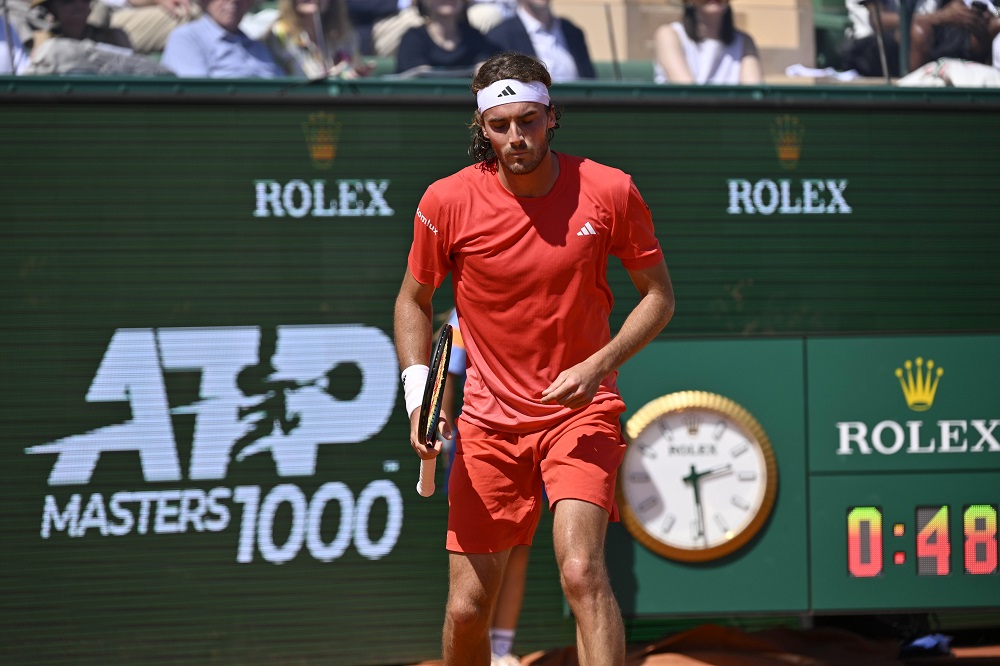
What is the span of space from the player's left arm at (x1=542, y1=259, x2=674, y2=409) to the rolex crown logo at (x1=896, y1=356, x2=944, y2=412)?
91.1 inches

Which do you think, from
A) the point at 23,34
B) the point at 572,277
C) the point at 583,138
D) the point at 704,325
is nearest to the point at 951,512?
the point at 704,325

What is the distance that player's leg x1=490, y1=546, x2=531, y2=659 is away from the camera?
5672mm

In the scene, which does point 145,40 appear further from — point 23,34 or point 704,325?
point 704,325

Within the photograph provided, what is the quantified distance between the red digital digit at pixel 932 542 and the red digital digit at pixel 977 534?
0.10 m

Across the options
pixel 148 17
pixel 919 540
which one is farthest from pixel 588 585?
pixel 148 17

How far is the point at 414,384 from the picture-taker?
3916 mm

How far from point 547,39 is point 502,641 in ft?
9.48

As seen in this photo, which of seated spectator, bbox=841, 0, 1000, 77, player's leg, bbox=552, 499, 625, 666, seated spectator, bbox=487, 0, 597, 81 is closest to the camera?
player's leg, bbox=552, 499, 625, 666

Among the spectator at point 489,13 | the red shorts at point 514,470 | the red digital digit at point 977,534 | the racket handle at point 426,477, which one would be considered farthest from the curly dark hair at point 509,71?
the red digital digit at point 977,534

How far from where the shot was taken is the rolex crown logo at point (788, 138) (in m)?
6.08

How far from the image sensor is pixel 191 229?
5.79m

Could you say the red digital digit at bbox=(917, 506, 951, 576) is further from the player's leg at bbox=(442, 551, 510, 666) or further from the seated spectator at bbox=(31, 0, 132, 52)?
the seated spectator at bbox=(31, 0, 132, 52)

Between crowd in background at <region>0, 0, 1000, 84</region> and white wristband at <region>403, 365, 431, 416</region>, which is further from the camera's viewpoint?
crowd in background at <region>0, 0, 1000, 84</region>

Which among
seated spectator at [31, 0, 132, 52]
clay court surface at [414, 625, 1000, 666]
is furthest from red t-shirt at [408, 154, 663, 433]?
seated spectator at [31, 0, 132, 52]
